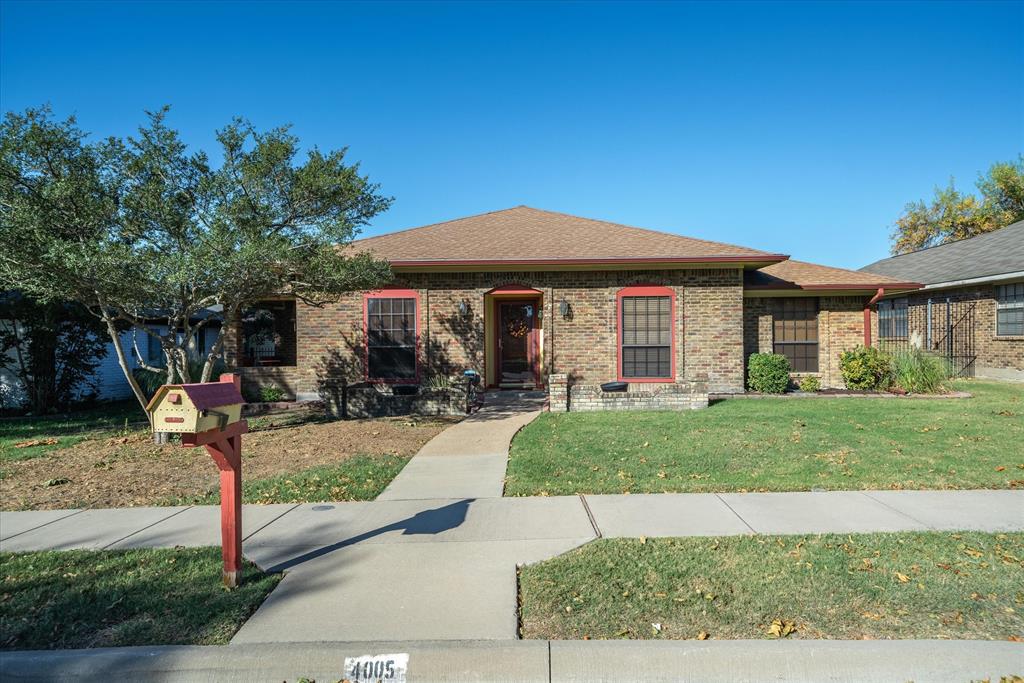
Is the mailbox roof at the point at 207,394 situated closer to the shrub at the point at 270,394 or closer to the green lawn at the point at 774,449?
the green lawn at the point at 774,449

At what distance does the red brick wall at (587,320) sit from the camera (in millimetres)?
14023

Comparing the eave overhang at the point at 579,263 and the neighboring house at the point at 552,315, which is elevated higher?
the eave overhang at the point at 579,263

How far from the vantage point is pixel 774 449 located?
8.02m

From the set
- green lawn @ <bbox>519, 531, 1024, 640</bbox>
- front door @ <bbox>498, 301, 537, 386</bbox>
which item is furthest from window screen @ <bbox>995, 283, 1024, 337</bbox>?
green lawn @ <bbox>519, 531, 1024, 640</bbox>

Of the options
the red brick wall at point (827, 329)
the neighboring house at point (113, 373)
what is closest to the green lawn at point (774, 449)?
the red brick wall at point (827, 329)

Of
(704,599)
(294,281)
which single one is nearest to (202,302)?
(294,281)

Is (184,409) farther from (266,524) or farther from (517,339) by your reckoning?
(517,339)

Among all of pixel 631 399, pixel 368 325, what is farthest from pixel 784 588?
pixel 368 325

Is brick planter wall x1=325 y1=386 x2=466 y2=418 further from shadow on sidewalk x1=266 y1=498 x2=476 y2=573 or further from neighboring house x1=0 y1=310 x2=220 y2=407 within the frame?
shadow on sidewalk x1=266 y1=498 x2=476 y2=573

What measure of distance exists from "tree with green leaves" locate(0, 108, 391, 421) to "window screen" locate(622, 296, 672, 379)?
6430mm

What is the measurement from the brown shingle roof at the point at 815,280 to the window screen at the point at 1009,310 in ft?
9.80

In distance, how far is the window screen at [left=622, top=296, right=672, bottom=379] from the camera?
1410cm

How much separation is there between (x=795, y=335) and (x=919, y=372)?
9.52 ft

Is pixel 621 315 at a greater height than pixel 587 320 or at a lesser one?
greater
